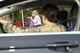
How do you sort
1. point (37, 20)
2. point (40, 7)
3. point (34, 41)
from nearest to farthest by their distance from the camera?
1. point (34, 41)
2. point (40, 7)
3. point (37, 20)

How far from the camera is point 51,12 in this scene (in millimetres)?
3799

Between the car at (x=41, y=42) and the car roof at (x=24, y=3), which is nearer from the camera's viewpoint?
the car at (x=41, y=42)

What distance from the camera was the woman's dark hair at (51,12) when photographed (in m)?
3.81

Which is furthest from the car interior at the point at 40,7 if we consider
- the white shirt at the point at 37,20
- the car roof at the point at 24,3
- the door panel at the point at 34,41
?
the door panel at the point at 34,41

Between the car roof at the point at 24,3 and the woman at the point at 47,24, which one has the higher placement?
the car roof at the point at 24,3

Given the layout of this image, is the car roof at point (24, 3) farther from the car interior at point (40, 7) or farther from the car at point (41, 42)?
the car at point (41, 42)

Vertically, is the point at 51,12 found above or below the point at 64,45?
above

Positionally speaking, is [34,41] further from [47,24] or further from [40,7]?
[40,7]

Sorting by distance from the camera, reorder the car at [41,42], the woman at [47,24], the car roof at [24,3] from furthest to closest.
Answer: the woman at [47,24] < the car roof at [24,3] < the car at [41,42]

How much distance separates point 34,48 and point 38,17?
0.89 metres

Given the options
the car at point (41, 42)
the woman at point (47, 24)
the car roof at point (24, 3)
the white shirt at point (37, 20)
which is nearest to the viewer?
the car at point (41, 42)

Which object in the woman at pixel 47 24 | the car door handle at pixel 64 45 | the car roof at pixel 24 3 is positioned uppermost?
the car roof at pixel 24 3

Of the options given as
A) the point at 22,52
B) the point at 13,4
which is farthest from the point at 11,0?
the point at 22,52

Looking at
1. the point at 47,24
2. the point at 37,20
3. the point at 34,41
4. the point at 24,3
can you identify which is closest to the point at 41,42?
the point at 34,41
